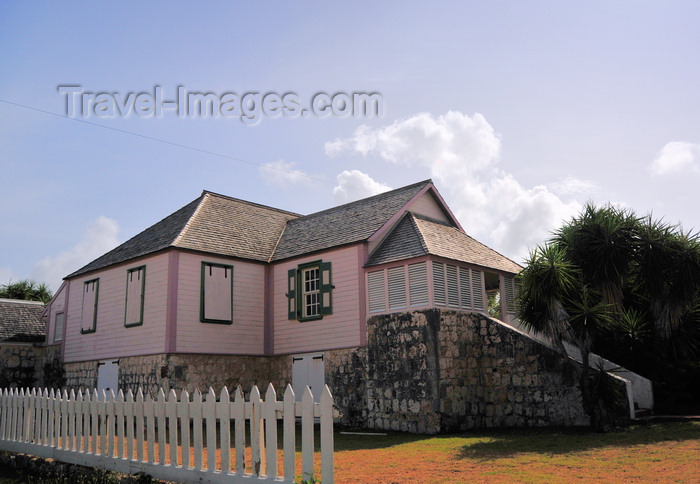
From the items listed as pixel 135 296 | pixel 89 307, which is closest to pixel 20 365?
pixel 89 307

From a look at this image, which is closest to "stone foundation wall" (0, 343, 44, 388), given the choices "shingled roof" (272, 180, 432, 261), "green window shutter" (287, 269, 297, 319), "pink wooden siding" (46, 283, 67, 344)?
"pink wooden siding" (46, 283, 67, 344)

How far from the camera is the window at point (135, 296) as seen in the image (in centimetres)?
1878

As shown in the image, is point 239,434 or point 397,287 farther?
point 397,287

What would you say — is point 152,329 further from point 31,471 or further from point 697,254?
point 697,254

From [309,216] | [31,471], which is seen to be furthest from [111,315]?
[31,471]

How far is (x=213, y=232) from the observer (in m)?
20.0

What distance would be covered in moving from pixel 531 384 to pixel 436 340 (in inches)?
104

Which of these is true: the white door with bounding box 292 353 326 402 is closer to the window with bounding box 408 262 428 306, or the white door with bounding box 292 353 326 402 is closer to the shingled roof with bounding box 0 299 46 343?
the window with bounding box 408 262 428 306

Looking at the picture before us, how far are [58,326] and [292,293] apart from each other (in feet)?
35.9

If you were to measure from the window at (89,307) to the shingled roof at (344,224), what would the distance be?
6631 mm

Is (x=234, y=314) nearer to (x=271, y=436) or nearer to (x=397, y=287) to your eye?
(x=397, y=287)

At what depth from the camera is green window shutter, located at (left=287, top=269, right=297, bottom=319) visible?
62.9 feet

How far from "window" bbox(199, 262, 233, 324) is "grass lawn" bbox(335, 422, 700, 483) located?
6.39 metres

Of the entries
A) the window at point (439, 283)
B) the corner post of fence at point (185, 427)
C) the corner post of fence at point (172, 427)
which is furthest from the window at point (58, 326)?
the corner post of fence at point (185, 427)
